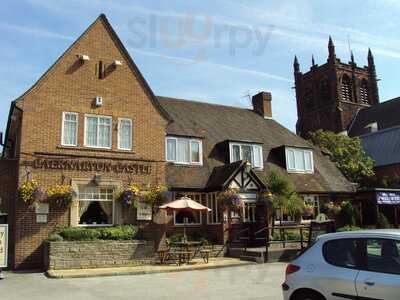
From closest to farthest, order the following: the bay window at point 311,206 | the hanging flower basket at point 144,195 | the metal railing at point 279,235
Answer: the hanging flower basket at point 144,195
the metal railing at point 279,235
the bay window at point 311,206

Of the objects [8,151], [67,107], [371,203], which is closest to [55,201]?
[67,107]

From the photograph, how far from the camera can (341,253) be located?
707cm

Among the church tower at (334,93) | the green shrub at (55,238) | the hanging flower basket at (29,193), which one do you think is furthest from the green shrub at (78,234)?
the church tower at (334,93)

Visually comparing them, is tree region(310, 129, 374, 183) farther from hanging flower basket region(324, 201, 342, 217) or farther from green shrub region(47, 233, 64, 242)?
green shrub region(47, 233, 64, 242)

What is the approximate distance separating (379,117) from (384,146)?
13.7 metres

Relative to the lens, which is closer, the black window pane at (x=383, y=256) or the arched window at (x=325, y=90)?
the black window pane at (x=383, y=256)

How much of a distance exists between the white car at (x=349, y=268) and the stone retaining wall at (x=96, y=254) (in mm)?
11352

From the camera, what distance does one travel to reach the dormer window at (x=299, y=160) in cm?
2764

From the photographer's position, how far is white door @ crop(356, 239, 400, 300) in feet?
20.2

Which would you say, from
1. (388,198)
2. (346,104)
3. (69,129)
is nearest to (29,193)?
(69,129)

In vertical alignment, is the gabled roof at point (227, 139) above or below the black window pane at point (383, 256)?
above

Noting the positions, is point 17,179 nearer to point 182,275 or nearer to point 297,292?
point 182,275

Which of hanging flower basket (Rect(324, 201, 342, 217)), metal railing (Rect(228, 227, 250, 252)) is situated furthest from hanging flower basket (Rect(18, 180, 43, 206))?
hanging flower basket (Rect(324, 201, 342, 217))

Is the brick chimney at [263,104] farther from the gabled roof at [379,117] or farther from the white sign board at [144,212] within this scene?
the gabled roof at [379,117]
